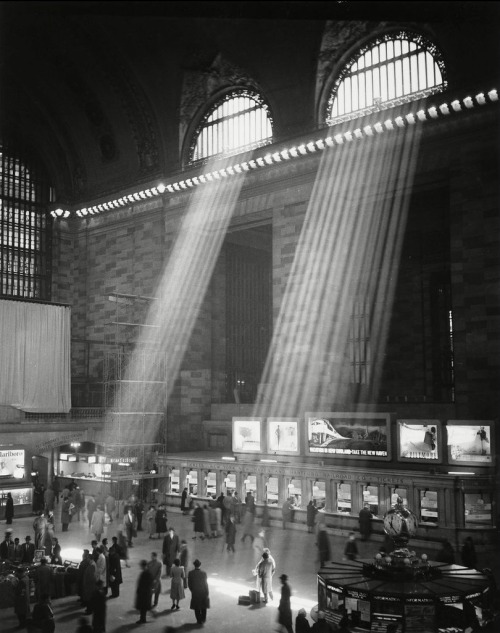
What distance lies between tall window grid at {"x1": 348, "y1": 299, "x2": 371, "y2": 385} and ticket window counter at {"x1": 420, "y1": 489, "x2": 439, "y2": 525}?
9.98 m

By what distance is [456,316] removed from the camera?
20859mm

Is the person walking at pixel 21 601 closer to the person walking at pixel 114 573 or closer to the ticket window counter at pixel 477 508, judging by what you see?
the person walking at pixel 114 573

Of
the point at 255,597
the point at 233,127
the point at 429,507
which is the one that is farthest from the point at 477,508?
the point at 233,127

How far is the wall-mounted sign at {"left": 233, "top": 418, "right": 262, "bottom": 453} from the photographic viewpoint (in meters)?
24.3

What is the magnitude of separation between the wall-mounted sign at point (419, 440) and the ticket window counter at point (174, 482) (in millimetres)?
8569

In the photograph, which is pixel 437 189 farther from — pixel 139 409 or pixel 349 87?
pixel 139 409

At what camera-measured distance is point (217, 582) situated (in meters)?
14.6

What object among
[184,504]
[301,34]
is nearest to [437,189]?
[301,34]

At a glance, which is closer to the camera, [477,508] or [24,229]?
[477,508]

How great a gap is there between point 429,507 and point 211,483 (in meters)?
8.29

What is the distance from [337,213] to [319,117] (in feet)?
11.5

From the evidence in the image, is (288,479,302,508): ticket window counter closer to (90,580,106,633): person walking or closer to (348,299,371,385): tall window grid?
(348,299,371,385): tall window grid

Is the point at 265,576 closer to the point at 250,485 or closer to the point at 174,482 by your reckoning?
the point at 250,485

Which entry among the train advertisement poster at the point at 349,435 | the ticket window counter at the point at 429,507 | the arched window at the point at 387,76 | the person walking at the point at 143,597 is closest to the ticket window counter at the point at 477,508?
the ticket window counter at the point at 429,507
